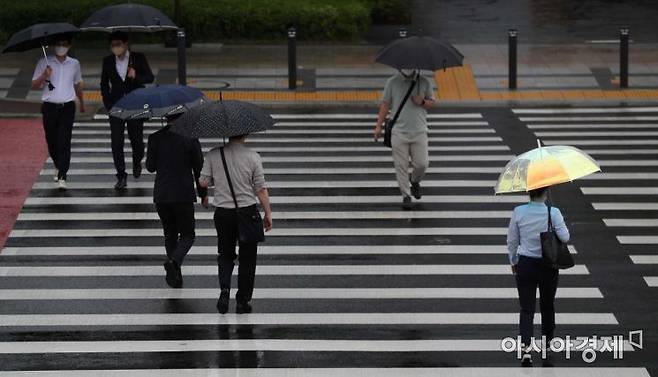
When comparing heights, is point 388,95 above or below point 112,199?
above

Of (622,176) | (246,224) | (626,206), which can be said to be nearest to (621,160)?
(622,176)

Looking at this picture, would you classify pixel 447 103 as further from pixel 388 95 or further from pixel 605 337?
pixel 605 337

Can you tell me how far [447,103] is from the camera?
2212cm

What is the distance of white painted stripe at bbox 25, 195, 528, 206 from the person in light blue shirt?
18.8ft

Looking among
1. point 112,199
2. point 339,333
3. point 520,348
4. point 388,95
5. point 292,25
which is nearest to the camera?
point 520,348

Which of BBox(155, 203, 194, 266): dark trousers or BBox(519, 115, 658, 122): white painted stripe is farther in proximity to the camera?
BBox(519, 115, 658, 122): white painted stripe

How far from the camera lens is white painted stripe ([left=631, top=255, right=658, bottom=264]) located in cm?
1254

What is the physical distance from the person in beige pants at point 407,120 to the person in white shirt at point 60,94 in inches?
145

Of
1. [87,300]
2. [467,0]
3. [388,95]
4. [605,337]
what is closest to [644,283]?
[605,337]

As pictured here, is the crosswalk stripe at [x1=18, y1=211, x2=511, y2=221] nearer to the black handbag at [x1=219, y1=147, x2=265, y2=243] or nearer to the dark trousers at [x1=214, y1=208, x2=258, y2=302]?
the dark trousers at [x1=214, y1=208, x2=258, y2=302]

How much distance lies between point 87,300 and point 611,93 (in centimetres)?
1349

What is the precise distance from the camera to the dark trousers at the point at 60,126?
50.9 ft

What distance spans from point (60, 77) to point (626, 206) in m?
6.67

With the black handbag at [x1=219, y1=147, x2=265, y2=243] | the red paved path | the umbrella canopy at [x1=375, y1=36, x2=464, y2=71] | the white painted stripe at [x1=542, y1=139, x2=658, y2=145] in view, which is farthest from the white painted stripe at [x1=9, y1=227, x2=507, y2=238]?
the white painted stripe at [x1=542, y1=139, x2=658, y2=145]
